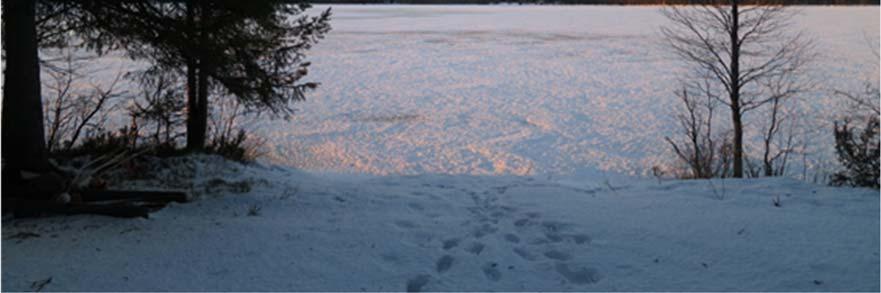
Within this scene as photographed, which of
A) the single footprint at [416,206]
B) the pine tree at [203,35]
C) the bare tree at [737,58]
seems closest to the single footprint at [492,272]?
the single footprint at [416,206]

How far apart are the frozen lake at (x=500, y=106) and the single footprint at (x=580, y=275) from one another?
29.6 ft

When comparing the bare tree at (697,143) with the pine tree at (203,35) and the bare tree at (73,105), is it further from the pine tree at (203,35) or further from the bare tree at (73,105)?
the bare tree at (73,105)

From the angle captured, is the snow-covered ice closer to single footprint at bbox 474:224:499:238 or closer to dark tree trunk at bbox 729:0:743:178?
single footprint at bbox 474:224:499:238

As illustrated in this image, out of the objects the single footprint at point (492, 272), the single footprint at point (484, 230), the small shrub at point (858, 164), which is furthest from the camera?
the small shrub at point (858, 164)

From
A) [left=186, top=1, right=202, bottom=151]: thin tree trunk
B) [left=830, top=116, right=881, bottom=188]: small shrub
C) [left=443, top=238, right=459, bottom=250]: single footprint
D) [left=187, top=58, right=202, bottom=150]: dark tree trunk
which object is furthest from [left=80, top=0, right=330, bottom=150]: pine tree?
[left=830, top=116, right=881, bottom=188]: small shrub

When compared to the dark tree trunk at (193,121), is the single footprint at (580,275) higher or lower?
lower

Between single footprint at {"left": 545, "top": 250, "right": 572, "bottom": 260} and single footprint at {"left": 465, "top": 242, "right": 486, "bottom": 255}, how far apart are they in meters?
0.51

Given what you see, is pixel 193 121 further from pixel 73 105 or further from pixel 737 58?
pixel 737 58

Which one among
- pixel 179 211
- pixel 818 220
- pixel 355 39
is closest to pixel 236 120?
pixel 179 211

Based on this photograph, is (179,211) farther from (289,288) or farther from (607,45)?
(607,45)

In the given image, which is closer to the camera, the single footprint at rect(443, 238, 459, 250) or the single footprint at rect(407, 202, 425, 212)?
the single footprint at rect(443, 238, 459, 250)

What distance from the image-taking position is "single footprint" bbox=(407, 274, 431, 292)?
4894mm

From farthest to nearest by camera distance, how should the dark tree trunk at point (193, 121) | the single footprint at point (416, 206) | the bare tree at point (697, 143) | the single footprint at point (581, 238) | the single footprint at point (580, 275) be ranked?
the bare tree at point (697, 143), the dark tree trunk at point (193, 121), the single footprint at point (416, 206), the single footprint at point (581, 238), the single footprint at point (580, 275)

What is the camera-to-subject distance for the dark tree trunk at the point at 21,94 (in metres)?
6.29
